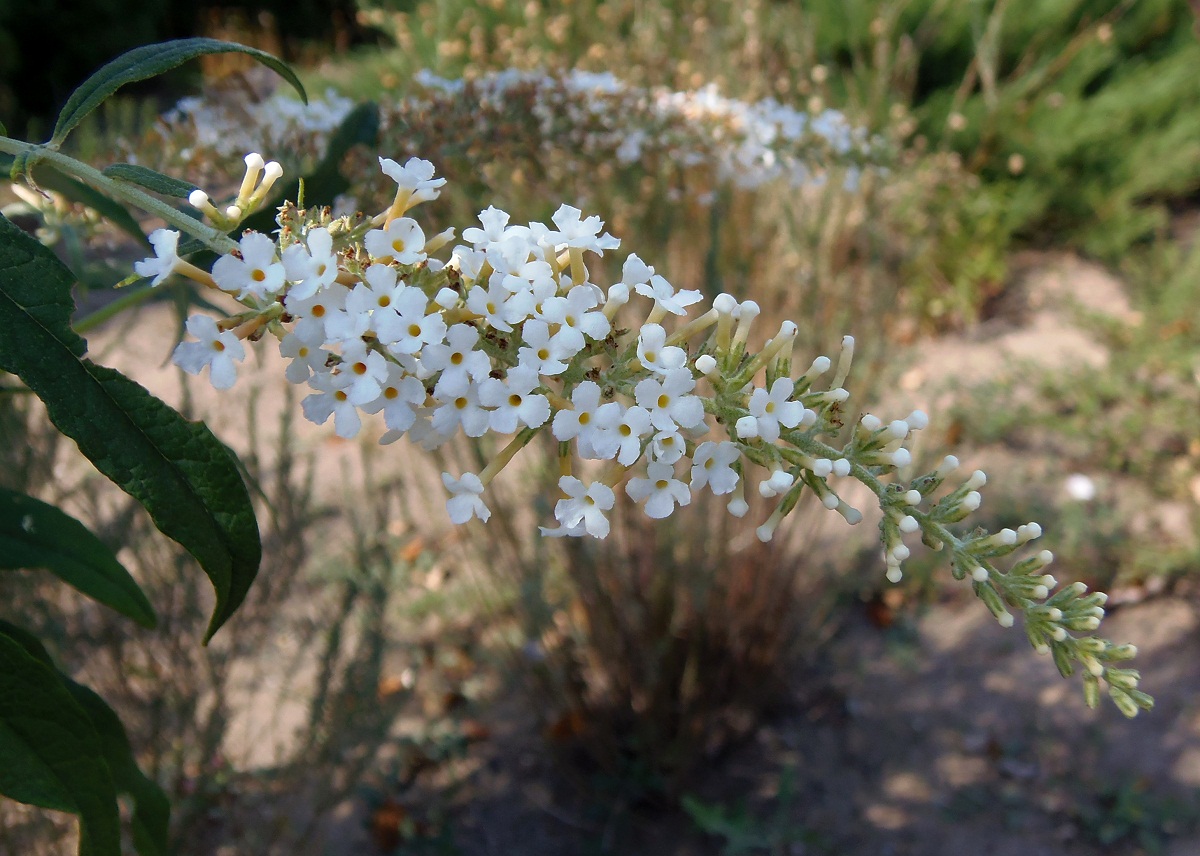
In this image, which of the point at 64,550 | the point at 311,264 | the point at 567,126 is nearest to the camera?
the point at 311,264

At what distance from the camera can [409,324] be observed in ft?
2.16

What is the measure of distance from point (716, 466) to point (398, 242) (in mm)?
305

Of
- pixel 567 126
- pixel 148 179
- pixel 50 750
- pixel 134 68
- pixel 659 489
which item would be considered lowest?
pixel 50 750

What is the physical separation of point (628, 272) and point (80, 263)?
809 millimetres

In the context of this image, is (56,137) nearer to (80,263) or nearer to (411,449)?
(80,263)

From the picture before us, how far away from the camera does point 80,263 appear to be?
3.84 feet

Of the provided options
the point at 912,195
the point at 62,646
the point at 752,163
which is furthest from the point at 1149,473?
Result: the point at 62,646

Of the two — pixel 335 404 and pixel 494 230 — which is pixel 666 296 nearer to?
pixel 494 230

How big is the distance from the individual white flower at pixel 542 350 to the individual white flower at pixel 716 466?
130 millimetres

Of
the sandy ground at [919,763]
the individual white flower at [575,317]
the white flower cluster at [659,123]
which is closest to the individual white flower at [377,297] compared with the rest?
the individual white flower at [575,317]

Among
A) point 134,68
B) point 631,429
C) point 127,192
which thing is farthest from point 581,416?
point 134,68

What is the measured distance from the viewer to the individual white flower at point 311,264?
65cm

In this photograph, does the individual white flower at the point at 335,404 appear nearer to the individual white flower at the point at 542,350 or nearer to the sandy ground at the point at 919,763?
the individual white flower at the point at 542,350

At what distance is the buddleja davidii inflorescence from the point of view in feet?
2.18
